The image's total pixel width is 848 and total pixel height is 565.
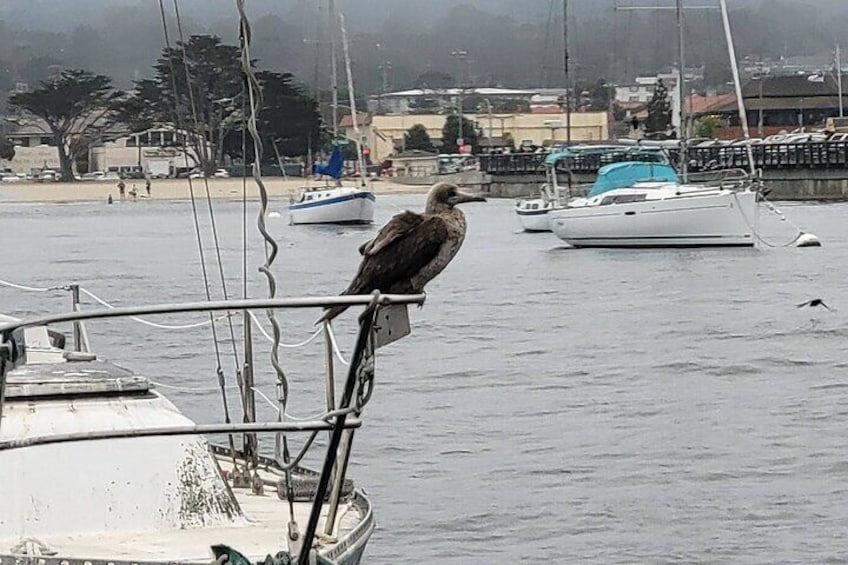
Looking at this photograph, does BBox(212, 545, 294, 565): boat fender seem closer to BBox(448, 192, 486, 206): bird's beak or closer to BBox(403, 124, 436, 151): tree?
BBox(448, 192, 486, 206): bird's beak

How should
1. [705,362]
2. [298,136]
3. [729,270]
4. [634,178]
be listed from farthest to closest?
[298,136] → [634,178] → [729,270] → [705,362]

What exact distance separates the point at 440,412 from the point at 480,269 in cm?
2654

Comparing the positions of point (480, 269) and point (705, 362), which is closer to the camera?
point (705, 362)

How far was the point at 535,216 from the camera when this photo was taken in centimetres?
6284

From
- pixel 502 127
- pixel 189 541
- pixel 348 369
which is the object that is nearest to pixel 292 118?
pixel 502 127

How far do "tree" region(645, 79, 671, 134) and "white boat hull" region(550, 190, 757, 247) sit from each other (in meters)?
80.6

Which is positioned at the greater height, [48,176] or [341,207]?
[341,207]

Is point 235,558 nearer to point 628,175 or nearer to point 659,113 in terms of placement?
point 628,175

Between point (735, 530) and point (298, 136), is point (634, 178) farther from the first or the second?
point (298, 136)

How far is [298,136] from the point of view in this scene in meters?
108

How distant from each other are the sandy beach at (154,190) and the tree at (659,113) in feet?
66.1

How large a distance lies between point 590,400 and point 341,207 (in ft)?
159

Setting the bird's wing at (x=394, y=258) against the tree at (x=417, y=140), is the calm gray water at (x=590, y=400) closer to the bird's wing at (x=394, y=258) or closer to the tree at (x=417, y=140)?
the bird's wing at (x=394, y=258)

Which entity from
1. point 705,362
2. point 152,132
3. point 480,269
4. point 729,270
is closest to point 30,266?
point 480,269
